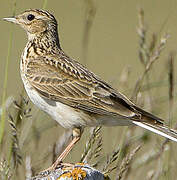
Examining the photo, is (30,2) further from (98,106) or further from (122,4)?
(98,106)

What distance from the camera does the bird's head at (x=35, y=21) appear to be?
5.94 metres

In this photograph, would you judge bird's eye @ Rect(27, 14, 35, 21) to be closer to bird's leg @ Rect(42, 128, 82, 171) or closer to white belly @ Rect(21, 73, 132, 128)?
white belly @ Rect(21, 73, 132, 128)

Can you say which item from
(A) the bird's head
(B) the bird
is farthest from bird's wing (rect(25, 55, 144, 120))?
(A) the bird's head

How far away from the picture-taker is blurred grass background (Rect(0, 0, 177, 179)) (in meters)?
4.55

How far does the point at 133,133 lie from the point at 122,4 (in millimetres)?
15979

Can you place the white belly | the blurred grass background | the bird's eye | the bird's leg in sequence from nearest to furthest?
the blurred grass background < the bird's leg < the white belly < the bird's eye

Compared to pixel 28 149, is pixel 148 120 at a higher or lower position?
higher

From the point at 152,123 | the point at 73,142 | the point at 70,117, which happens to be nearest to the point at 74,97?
the point at 70,117

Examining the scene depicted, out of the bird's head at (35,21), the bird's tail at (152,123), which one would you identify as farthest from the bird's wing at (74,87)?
the bird's head at (35,21)

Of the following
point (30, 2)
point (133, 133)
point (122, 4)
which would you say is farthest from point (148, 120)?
point (122, 4)

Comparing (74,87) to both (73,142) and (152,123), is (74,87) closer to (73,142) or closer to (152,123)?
(73,142)

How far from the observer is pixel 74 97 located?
206 inches

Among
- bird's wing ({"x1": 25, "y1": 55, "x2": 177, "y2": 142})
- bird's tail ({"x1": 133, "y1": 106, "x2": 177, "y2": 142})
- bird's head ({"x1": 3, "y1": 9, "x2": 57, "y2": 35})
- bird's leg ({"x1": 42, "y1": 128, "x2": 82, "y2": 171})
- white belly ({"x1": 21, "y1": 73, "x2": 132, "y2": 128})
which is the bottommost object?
bird's leg ({"x1": 42, "y1": 128, "x2": 82, "y2": 171})

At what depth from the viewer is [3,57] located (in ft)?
47.2
